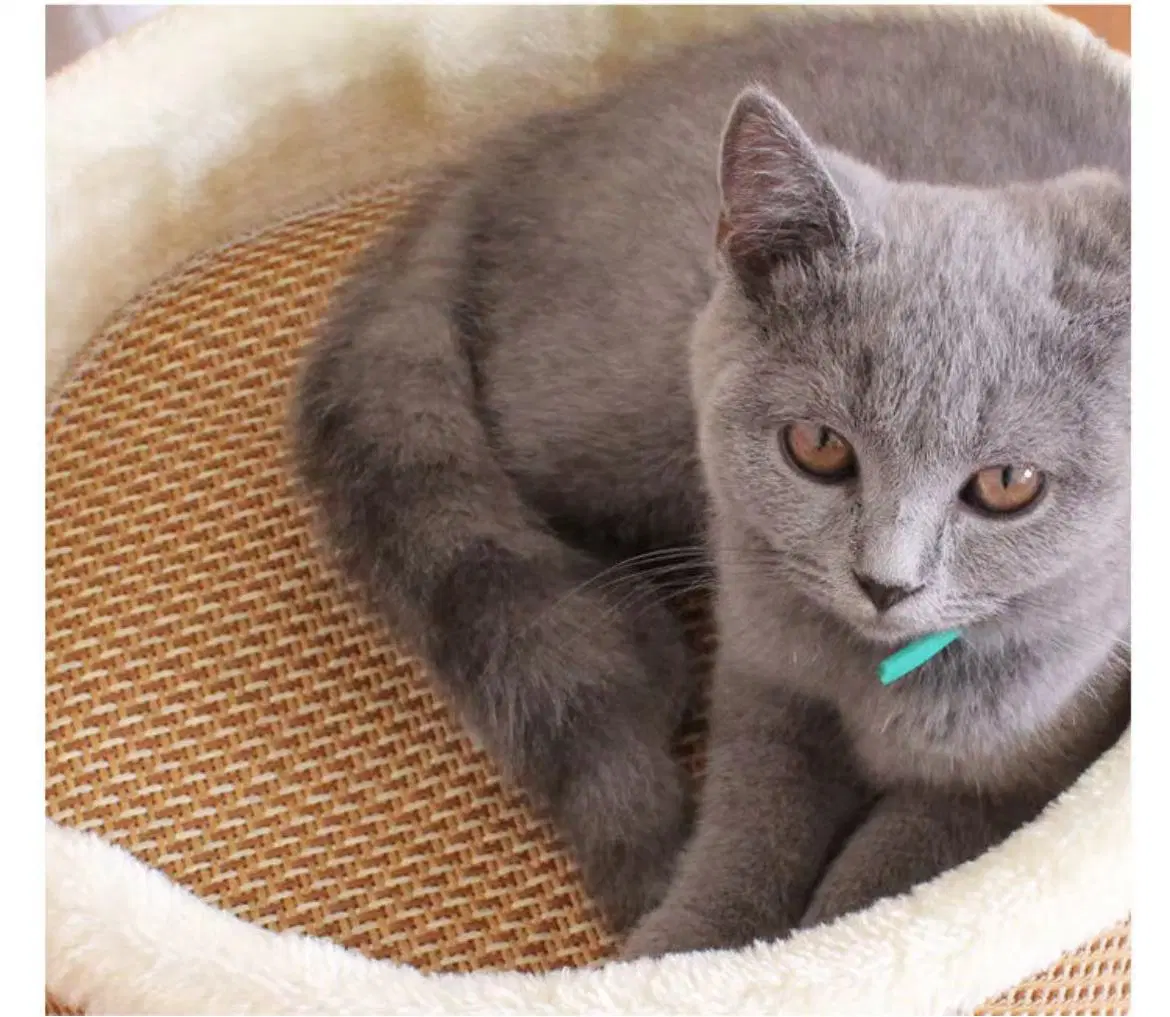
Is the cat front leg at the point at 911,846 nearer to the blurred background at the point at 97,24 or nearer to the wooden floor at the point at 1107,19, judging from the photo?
the blurred background at the point at 97,24

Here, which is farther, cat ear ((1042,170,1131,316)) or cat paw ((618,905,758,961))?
cat paw ((618,905,758,961))

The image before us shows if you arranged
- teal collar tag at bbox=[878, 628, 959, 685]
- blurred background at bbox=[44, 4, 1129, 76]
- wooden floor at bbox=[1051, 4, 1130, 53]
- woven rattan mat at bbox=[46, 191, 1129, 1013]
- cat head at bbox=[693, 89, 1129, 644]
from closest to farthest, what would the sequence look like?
cat head at bbox=[693, 89, 1129, 644], teal collar tag at bbox=[878, 628, 959, 685], woven rattan mat at bbox=[46, 191, 1129, 1013], blurred background at bbox=[44, 4, 1129, 76], wooden floor at bbox=[1051, 4, 1130, 53]

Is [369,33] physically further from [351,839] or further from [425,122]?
[351,839]

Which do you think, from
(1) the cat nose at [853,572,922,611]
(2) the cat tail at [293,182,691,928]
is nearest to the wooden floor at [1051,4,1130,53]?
(2) the cat tail at [293,182,691,928]

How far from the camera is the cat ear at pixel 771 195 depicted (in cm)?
96

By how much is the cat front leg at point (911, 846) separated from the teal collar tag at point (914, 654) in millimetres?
182

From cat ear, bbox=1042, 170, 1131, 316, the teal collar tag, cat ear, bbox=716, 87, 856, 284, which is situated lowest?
the teal collar tag

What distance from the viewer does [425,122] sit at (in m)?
1.83

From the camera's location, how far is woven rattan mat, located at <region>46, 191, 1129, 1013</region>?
1.34m

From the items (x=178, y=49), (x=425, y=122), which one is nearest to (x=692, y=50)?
(x=425, y=122)

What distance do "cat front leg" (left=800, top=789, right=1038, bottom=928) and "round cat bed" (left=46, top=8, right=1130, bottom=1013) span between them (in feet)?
A: 0.42

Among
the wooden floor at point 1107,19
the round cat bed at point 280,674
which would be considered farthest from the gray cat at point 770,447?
the wooden floor at point 1107,19

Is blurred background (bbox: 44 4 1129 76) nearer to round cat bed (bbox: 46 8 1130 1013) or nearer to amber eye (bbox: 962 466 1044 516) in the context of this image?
round cat bed (bbox: 46 8 1130 1013)

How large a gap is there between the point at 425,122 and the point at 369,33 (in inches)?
5.5
